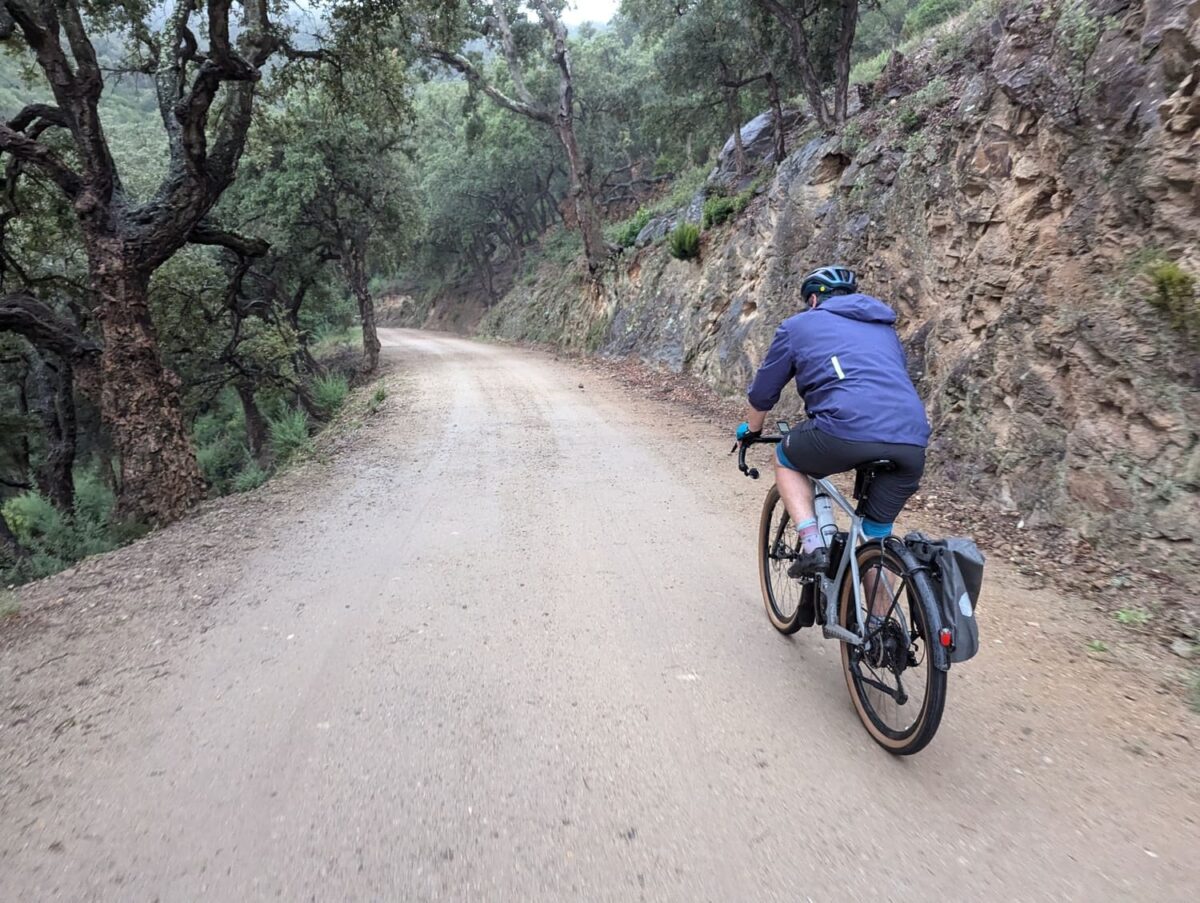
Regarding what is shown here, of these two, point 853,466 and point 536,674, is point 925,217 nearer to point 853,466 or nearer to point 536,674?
point 853,466

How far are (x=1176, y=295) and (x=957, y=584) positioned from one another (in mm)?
3173

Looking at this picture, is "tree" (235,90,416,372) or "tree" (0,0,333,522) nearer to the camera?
"tree" (0,0,333,522)

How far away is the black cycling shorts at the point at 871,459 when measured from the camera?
295 cm

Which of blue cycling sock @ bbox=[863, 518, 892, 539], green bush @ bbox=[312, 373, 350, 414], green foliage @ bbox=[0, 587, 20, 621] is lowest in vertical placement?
green bush @ bbox=[312, 373, 350, 414]

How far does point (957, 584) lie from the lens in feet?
8.43

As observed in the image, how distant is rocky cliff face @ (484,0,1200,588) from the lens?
4.39 m

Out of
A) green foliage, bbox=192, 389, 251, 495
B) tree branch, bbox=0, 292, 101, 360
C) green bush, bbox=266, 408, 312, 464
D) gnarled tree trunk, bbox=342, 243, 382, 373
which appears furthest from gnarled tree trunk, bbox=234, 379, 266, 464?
tree branch, bbox=0, 292, 101, 360

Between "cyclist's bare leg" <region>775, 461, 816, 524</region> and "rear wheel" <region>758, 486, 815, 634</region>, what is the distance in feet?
0.95

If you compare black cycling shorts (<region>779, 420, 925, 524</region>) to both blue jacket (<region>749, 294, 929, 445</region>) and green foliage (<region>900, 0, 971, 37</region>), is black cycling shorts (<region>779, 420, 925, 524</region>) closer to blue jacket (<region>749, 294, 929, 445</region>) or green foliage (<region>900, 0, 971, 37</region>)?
blue jacket (<region>749, 294, 929, 445</region>)

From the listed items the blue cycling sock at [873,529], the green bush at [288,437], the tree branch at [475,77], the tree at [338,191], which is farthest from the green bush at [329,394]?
the blue cycling sock at [873,529]

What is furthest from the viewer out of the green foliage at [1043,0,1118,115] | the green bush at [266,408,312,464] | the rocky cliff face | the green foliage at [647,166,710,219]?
the green foliage at [647,166,710,219]

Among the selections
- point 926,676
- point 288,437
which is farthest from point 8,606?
point 288,437

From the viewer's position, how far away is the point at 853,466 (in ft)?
10.0

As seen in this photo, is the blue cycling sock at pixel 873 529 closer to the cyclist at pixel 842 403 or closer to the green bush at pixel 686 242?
the cyclist at pixel 842 403
